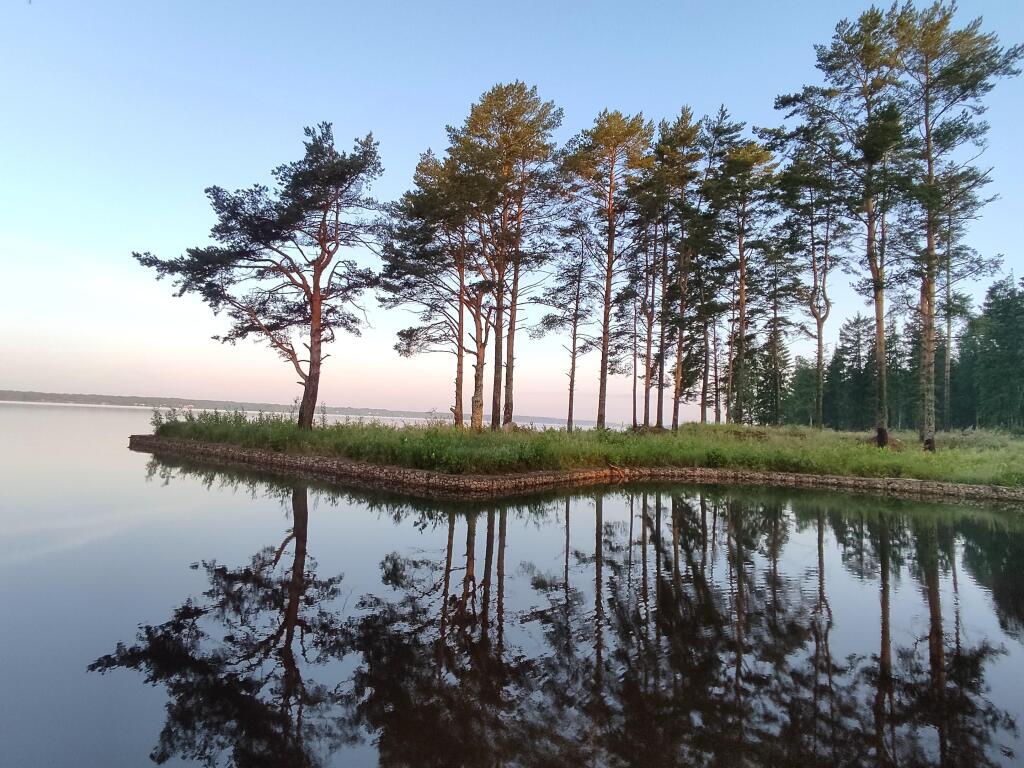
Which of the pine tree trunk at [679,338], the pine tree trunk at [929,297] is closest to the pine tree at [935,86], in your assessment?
the pine tree trunk at [929,297]

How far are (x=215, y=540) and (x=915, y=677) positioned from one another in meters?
7.52

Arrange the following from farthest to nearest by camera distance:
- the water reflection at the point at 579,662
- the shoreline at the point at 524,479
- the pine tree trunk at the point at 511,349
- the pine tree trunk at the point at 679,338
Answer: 1. the pine tree trunk at the point at 679,338
2. the pine tree trunk at the point at 511,349
3. the shoreline at the point at 524,479
4. the water reflection at the point at 579,662

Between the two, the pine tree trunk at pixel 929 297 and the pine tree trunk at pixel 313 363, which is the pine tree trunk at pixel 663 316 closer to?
the pine tree trunk at pixel 929 297

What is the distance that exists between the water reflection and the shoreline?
4.41 metres

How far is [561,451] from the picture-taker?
1412cm

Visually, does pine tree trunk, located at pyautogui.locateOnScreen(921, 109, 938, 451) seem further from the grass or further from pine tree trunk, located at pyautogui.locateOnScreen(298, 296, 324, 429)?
pine tree trunk, located at pyautogui.locateOnScreen(298, 296, 324, 429)

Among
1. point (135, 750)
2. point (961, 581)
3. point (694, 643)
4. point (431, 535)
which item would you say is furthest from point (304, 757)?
point (961, 581)

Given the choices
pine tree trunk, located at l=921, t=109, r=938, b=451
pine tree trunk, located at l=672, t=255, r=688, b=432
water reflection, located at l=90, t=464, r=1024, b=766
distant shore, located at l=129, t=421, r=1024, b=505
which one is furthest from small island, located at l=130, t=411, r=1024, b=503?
water reflection, located at l=90, t=464, r=1024, b=766

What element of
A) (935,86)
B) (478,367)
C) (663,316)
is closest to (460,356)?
(478,367)

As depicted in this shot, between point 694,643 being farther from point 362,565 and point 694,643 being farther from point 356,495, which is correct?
point 356,495

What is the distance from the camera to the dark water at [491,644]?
2744 millimetres

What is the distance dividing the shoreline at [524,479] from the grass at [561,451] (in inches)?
12.9

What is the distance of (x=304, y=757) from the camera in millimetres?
2539

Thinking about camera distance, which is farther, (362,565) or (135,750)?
(362,565)
